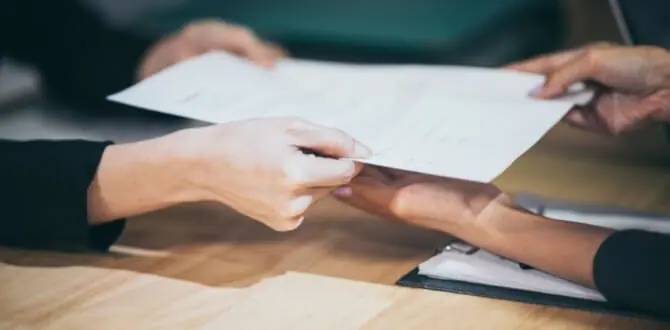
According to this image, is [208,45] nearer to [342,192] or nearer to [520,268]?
[342,192]

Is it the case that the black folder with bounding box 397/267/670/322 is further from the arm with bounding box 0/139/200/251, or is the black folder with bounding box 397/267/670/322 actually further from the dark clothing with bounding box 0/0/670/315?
the arm with bounding box 0/139/200/251

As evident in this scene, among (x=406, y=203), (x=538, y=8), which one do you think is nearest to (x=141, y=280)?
(x=406, y=203)

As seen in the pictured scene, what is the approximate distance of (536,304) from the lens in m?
0.81

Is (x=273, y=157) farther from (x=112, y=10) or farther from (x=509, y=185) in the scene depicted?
(x=112, y=10)

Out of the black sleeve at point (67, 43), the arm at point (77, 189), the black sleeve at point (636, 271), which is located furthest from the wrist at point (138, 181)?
the black sleeve at point (67, 43)

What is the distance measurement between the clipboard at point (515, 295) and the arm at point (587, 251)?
0.4 inches

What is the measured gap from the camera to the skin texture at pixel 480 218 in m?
0.83

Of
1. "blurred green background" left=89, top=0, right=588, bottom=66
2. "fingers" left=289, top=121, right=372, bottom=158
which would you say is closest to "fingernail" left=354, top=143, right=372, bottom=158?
"fingers" left=289, top=121, right=372, bottom=158

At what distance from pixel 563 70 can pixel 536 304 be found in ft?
0.95

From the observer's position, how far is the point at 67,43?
4.64ft

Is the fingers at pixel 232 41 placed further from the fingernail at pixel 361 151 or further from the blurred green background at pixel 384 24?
the fingernail at pixel 361 151

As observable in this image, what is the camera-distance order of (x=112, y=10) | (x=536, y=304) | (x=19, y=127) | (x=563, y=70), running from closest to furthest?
(x=536, y=304), (x=563, y=70), (x=19, y=127), (x=112, y=10)

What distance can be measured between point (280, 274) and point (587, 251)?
0.26 meters

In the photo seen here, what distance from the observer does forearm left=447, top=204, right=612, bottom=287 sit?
2.70ft
